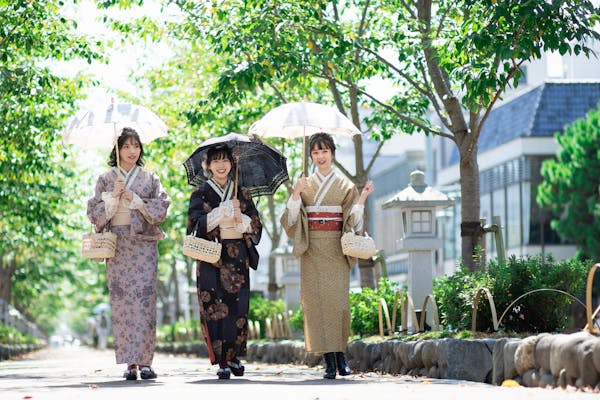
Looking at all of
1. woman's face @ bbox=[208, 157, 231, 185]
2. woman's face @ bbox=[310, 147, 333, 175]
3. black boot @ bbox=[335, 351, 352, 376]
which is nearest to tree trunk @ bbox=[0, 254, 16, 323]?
woman's face @ bbox=[208, 157, 231, 185]

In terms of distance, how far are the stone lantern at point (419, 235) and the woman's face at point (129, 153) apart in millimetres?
4589

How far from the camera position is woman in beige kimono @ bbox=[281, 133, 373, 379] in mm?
10242

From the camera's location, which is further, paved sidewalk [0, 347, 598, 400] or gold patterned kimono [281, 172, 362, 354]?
gold patterned kimono [281, 172, 362, 354]

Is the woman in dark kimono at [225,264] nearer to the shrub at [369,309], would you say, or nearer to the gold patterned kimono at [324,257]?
the gold patterned kimono at [324,257]

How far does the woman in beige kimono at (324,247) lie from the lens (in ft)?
33.6

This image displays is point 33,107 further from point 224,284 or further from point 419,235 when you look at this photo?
point 224,284

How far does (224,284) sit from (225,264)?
173 millimetres

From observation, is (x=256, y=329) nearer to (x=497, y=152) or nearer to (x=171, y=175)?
(x=171, y=175)

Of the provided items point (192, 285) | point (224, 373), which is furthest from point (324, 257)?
point (192, 285)

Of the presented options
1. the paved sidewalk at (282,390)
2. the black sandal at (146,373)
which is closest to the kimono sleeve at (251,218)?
the paved sidewalk at (282,390)

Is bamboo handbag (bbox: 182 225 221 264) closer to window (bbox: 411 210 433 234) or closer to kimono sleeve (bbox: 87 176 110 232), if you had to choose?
kimono sleeve (bbox: 87 176 110 232)

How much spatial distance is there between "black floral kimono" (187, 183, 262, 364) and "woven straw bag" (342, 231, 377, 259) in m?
0.77

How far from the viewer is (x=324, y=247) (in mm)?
10305

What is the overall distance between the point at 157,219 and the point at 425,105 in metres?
7.70
